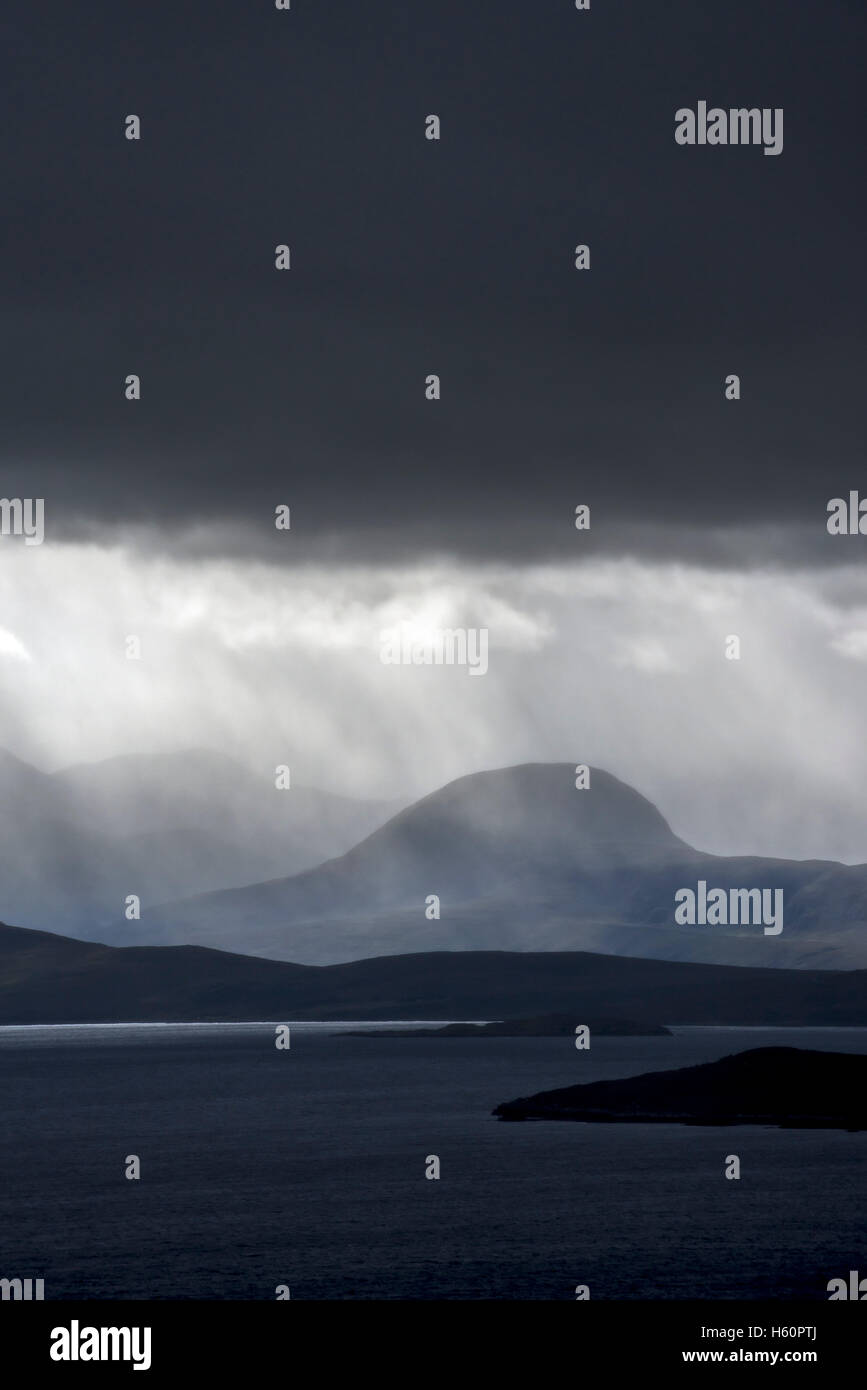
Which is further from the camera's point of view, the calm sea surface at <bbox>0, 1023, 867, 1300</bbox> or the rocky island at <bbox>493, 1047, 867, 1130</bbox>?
the rocky island at <bbox>493, 1047, 867, 1130</bbox>

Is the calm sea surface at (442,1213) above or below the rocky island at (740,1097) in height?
below

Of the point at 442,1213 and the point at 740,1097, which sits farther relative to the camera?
the point at 740,1097

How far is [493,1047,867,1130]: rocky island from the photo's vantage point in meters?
166

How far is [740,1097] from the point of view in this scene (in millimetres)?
174375

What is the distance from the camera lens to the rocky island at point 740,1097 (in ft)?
545

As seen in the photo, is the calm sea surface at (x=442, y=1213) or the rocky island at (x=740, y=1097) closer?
the calm sea surface at (x=442, y=1213)

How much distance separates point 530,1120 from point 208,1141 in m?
38.5

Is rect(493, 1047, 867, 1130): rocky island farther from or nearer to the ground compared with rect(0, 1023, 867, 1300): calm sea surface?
farther from the ground

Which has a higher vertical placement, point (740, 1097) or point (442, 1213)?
point (740, 1097)
